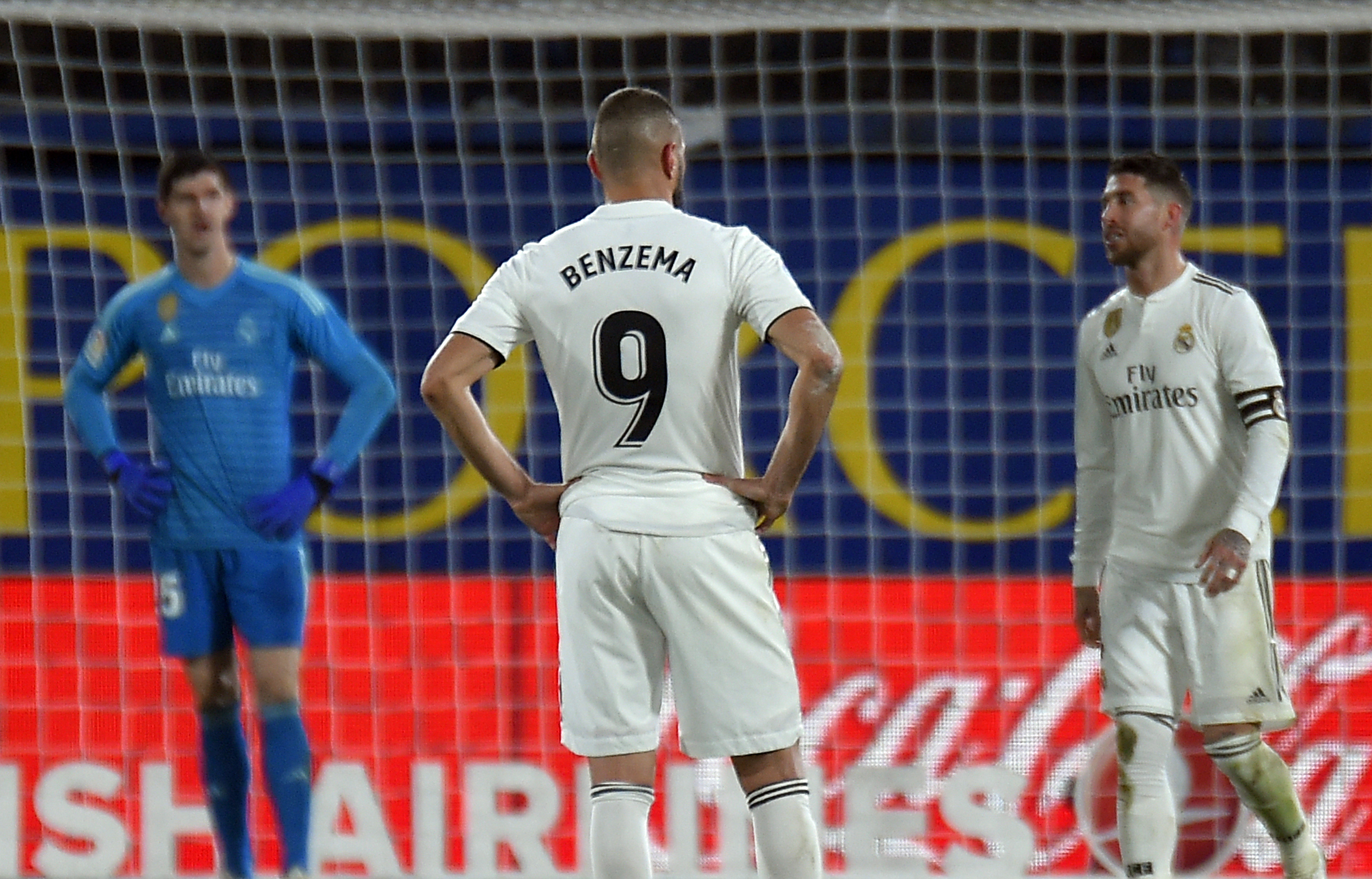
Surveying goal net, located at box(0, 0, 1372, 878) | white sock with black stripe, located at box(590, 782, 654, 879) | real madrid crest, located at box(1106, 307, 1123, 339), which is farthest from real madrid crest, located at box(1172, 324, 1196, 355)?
goal net, located at box(0, 0, 1372, 878)

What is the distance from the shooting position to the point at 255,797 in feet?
19.5

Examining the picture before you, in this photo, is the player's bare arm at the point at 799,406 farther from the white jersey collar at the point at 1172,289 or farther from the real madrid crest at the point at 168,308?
the real madrid crest at the point at 168,308

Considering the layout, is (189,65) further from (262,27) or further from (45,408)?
(262,27)

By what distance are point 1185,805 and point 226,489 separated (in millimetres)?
3528

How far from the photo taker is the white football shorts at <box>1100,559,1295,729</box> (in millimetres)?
3309

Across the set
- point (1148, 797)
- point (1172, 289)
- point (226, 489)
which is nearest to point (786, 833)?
point (1148, 797)

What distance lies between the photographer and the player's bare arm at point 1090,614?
139 inches

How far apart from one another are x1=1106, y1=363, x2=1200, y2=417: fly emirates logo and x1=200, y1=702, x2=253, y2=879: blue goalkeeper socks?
76.6 inches

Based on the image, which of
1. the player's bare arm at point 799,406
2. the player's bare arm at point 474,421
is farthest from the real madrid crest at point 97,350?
the player's bare arm at point 799,406

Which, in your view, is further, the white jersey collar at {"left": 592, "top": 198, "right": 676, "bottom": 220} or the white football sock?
the white football sock

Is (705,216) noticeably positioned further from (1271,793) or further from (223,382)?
(1271,793)

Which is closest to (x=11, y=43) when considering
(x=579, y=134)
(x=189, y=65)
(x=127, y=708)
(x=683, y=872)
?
(x=189, y=65)

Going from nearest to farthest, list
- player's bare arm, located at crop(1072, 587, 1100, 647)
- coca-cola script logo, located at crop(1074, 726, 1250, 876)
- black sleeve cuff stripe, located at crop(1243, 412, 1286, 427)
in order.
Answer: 1. black sleeve cuff stripe, located at crop(1243, 412, 1286, 427)
2. player's bare arm, located at crop(1072, 587, 1100, 647)
3. coca-cola script logo, located at crop(1074, 726, 1250, 876)

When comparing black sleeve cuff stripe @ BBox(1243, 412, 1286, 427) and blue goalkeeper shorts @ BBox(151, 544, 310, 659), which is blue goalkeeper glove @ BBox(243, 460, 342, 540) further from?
black sleeve cuff stripe @ BBox(1243, 412, 1286, 427)
